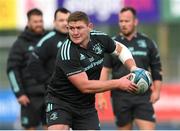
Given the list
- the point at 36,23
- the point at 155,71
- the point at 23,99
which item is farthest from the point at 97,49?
the point at 23,99

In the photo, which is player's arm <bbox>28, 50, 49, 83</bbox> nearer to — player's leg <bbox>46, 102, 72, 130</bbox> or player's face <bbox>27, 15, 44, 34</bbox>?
player's face <bbox>27, 15, 44, 34</bbox>

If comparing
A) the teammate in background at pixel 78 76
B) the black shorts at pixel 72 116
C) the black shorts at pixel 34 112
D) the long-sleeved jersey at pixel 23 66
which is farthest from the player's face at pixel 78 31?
the black shorts at pixel 34 112

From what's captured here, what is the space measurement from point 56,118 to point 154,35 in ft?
54.9

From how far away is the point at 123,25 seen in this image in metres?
11.2

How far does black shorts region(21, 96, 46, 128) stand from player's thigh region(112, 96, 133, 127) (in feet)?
4.39

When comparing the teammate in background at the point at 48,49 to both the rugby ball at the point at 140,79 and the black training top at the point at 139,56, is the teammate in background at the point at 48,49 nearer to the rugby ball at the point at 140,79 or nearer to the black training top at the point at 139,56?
the black training top at the point at 139,56

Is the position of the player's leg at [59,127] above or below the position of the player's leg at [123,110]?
above

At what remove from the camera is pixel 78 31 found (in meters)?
8.66

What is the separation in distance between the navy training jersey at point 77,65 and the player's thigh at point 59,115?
108mm

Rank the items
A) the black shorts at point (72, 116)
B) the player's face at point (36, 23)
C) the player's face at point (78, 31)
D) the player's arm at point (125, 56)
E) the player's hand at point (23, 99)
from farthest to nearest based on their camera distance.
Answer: the player's hand at point (23, 99)
the player's face at point (36, 23)
the player's arm at point (125, 56)
the black shorts at point (72, 116)
the player's face at point (78, 31)

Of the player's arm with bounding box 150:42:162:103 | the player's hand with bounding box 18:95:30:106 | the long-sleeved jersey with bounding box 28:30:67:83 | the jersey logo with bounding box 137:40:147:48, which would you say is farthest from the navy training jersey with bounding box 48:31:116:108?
the player's hand with bounding box 18:95:30:106

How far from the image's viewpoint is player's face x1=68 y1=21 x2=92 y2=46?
864cm

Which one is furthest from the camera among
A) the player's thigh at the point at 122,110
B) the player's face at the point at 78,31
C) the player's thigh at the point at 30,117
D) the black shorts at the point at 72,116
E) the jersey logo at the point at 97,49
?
the player's thigh at the point at 30,117

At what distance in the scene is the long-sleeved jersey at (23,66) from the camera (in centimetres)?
1223
